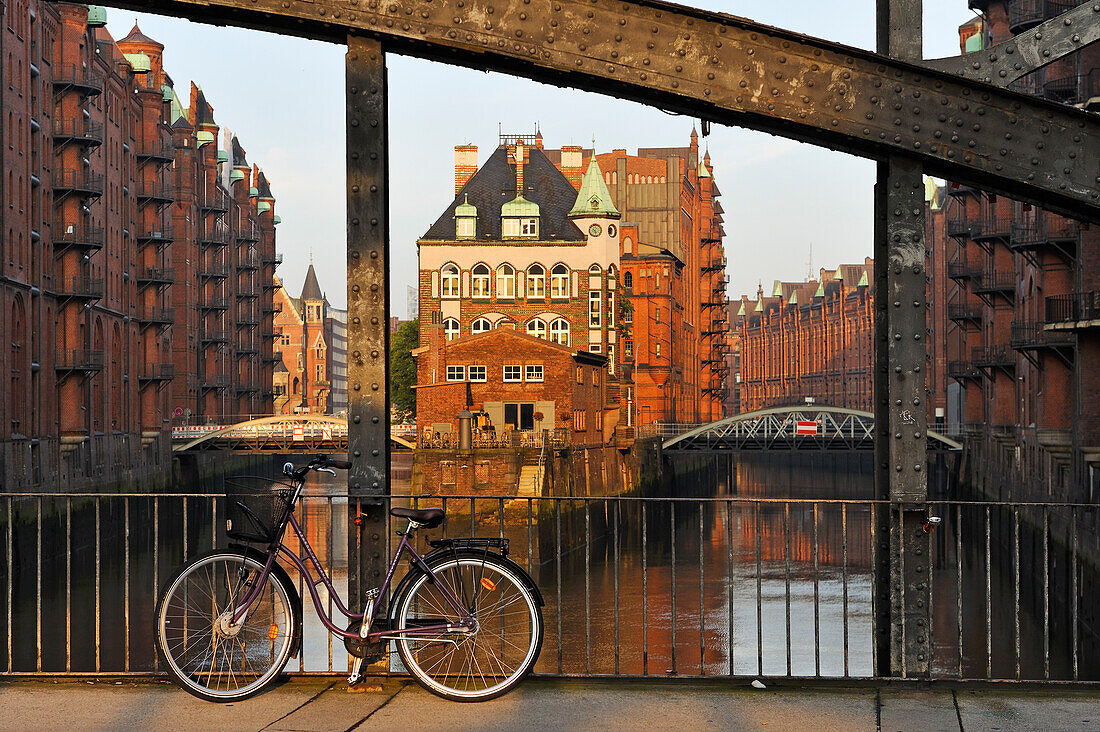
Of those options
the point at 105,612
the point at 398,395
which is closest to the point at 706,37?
the point at 105,612

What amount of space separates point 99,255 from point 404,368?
69.1 feet

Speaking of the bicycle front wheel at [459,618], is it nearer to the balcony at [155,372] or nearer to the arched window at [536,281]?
the balcony at [155,372]

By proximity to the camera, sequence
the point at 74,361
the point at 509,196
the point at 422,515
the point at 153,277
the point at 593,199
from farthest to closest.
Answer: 1. the point at 509,196
2. the point at 593,199
3. the point at 153,277
4. the point at 74,361
5. the point at 422,515

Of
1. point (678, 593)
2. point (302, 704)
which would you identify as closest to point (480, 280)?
point (678, 593)

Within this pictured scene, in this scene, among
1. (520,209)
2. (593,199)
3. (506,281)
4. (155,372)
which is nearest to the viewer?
(155,372)

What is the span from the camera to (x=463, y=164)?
71.5 m

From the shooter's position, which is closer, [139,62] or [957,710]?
[957,710]

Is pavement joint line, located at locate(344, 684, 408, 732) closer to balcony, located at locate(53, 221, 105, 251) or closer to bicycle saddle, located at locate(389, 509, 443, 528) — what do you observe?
bicycle saddle, located at locate(389, 509, 443, 528)

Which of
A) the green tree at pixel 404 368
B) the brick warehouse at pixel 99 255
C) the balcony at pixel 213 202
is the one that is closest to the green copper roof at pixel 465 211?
the green tree at pixel 404 368

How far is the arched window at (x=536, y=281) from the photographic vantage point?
6600 centimetres

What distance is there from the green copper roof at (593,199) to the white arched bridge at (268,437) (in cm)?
1478

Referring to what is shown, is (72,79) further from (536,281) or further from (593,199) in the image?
(593,199)

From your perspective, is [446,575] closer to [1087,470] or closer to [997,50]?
[997,50]

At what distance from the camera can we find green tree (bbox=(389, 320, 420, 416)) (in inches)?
2746
